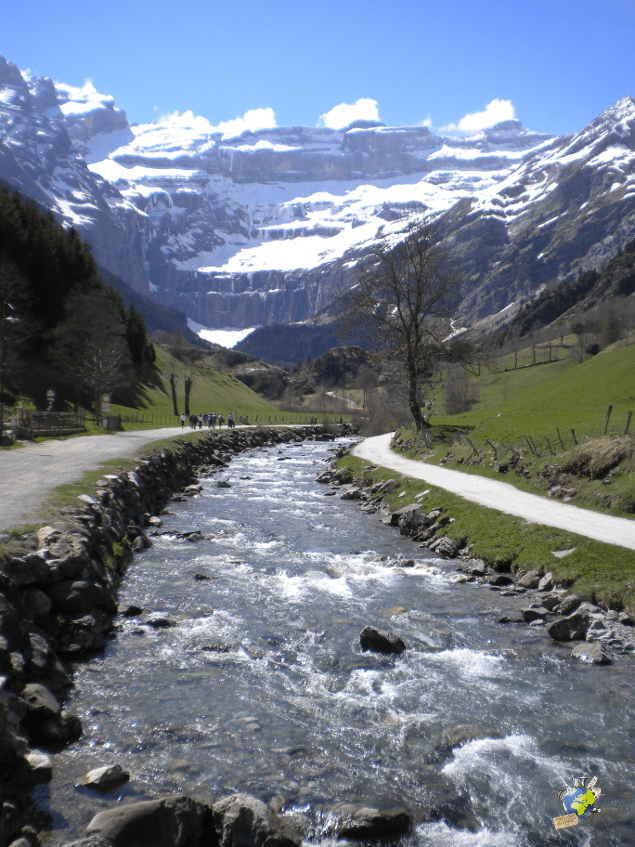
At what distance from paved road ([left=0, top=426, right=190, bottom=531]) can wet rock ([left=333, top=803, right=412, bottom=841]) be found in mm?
9583

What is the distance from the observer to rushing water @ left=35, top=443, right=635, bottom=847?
23.1 ft

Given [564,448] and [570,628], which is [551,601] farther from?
[564,448]

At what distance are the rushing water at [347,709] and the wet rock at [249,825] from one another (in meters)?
0.34

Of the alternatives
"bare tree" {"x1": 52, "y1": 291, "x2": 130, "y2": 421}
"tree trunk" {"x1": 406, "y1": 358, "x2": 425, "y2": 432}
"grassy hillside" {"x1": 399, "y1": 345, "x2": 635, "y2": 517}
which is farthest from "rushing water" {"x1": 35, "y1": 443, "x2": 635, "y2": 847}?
"bare tree" {"x1": 52, "y1": 291, "x2": 130, "y2": 421}

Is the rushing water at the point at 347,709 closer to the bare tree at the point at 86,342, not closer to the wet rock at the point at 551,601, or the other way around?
the wet rock at the point at 551,601

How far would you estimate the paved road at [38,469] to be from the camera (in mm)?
14742

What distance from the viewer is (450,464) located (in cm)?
3341

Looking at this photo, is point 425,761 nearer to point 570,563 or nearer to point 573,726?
point 573,726

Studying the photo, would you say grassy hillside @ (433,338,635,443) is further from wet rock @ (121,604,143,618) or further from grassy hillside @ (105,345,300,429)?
grassy hillside @ (105,345,300,429)

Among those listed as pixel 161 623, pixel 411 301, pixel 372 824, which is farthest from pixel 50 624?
pixel 411 301

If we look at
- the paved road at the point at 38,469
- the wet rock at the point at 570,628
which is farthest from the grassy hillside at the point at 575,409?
the paved road at the point at 38,469

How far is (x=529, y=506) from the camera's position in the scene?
67.6 feet

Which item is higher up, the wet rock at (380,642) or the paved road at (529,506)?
the paved road at (529,506)

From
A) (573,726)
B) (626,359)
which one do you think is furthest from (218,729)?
(626,359)
